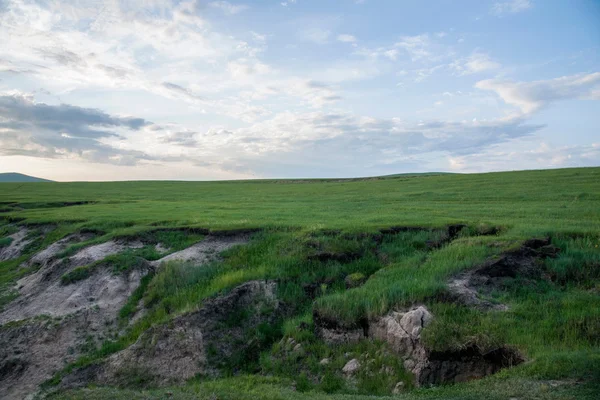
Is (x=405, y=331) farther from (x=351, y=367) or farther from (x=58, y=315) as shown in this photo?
(x=58, y=315)

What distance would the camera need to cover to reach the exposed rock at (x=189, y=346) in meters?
12.6

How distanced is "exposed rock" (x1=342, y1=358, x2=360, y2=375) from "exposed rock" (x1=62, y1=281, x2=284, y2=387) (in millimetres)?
3327

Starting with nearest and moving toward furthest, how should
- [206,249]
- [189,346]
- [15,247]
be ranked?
[189,346] → [206,249] → [15,247]

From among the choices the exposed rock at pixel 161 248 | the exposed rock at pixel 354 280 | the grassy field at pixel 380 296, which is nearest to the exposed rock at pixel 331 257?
the grassy field at pixel 380 296

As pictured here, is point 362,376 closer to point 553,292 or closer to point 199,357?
point 199,357

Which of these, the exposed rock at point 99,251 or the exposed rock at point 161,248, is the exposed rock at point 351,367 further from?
the exposed rock at point 99,251

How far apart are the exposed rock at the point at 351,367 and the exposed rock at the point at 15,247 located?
76.1 feet

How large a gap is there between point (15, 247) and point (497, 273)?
2735cm

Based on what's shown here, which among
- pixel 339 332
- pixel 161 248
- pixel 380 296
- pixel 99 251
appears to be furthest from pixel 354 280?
pixel 99 251

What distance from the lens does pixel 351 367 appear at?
11.3 m

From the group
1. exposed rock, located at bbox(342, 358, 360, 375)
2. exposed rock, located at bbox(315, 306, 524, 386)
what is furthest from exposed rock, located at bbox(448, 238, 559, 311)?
exposed rock, located at bbox(342, 358, 360, 375)

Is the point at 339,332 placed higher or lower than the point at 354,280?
lower

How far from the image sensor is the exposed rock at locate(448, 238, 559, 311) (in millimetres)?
12239

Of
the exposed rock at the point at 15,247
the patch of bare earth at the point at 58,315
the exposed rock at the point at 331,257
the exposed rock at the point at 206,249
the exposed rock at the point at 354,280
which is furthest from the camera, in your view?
the exposed rock at the point at 15,247
